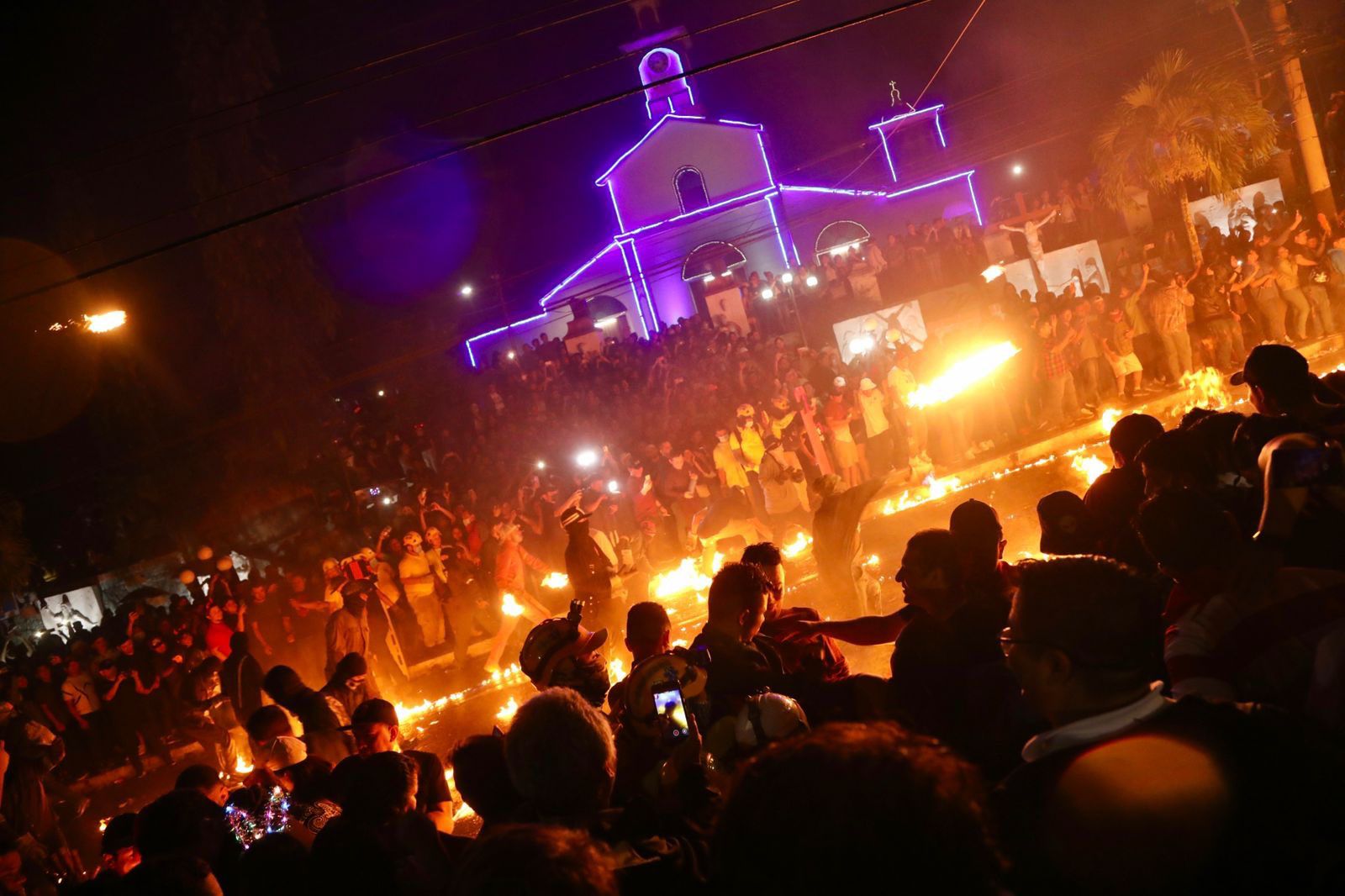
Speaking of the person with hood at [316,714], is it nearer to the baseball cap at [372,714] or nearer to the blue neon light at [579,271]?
the baseball cap at [372,714]

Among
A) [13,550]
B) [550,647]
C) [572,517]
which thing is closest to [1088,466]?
[572,517]

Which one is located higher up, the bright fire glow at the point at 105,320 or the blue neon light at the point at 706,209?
the blue neon light at the point at 706,209

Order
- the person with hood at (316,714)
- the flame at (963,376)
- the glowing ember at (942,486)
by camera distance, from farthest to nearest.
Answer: the flame at (963,376) < the glowing ember at (942,486) < the person with hood at (316,714)

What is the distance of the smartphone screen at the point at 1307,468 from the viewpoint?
12.2ft

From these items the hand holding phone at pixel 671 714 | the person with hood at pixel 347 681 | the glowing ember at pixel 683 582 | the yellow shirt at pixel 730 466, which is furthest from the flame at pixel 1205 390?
the hand holding phone at pixel 671 714

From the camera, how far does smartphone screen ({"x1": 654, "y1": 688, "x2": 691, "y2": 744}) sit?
3.51 metres

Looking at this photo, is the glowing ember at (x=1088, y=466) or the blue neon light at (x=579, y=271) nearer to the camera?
the glowing ember at (x=1088, y=466)

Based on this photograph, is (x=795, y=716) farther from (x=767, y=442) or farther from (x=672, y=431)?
(x=672, y=431)

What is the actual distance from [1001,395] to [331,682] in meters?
12.6

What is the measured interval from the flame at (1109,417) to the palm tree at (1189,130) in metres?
7.07

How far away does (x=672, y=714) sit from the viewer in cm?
356

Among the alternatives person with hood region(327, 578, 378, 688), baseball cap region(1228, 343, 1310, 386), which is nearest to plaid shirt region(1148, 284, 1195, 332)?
baseball cap region(1228, 343, 1310, 386)

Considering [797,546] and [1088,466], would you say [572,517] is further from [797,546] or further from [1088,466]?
[1088,466]

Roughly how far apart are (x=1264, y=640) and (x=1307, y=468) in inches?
45.8
